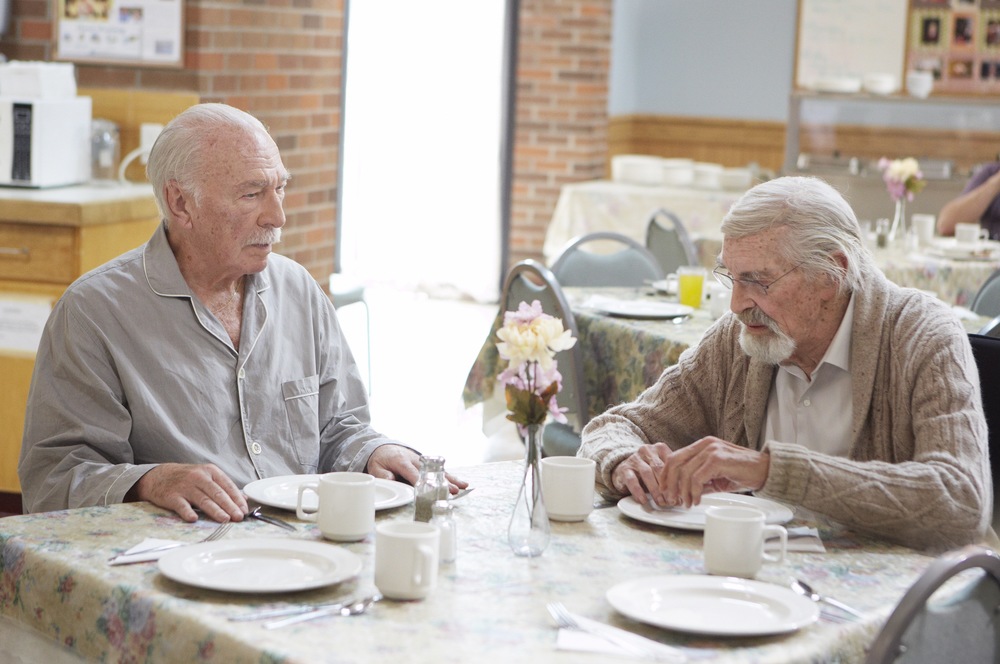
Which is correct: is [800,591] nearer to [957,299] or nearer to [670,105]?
[957,299]

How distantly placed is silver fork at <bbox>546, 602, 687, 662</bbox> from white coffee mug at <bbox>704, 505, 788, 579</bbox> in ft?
0.77

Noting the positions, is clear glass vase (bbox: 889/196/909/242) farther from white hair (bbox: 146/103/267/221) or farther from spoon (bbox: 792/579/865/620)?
spoon (bbox: 792/579/865/620)

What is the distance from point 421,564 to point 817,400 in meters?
0.89

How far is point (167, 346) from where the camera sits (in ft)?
6.72

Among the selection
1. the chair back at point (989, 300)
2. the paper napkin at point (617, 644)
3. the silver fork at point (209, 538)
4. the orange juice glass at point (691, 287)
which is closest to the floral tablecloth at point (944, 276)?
the chair back at point (989, 300)

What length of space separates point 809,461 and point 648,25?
7.12 metres

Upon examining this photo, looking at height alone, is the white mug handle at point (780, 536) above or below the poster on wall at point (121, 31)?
below

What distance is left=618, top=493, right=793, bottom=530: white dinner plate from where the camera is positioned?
177 centimetres

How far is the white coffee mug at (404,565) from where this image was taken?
142 centimetres

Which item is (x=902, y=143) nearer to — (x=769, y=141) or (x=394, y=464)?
(x=769, y=141)

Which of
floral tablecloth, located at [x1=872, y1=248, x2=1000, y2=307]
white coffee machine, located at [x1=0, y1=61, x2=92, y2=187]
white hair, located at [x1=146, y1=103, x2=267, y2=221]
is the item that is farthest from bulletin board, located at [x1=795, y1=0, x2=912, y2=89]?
white hair, located at [x1=146, y1=103, x2=267, y2=221]

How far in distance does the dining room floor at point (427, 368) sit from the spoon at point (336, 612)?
226 cm

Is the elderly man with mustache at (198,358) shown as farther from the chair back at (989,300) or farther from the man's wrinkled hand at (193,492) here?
the chair back at (989,300)

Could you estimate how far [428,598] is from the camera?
4.76 ft
